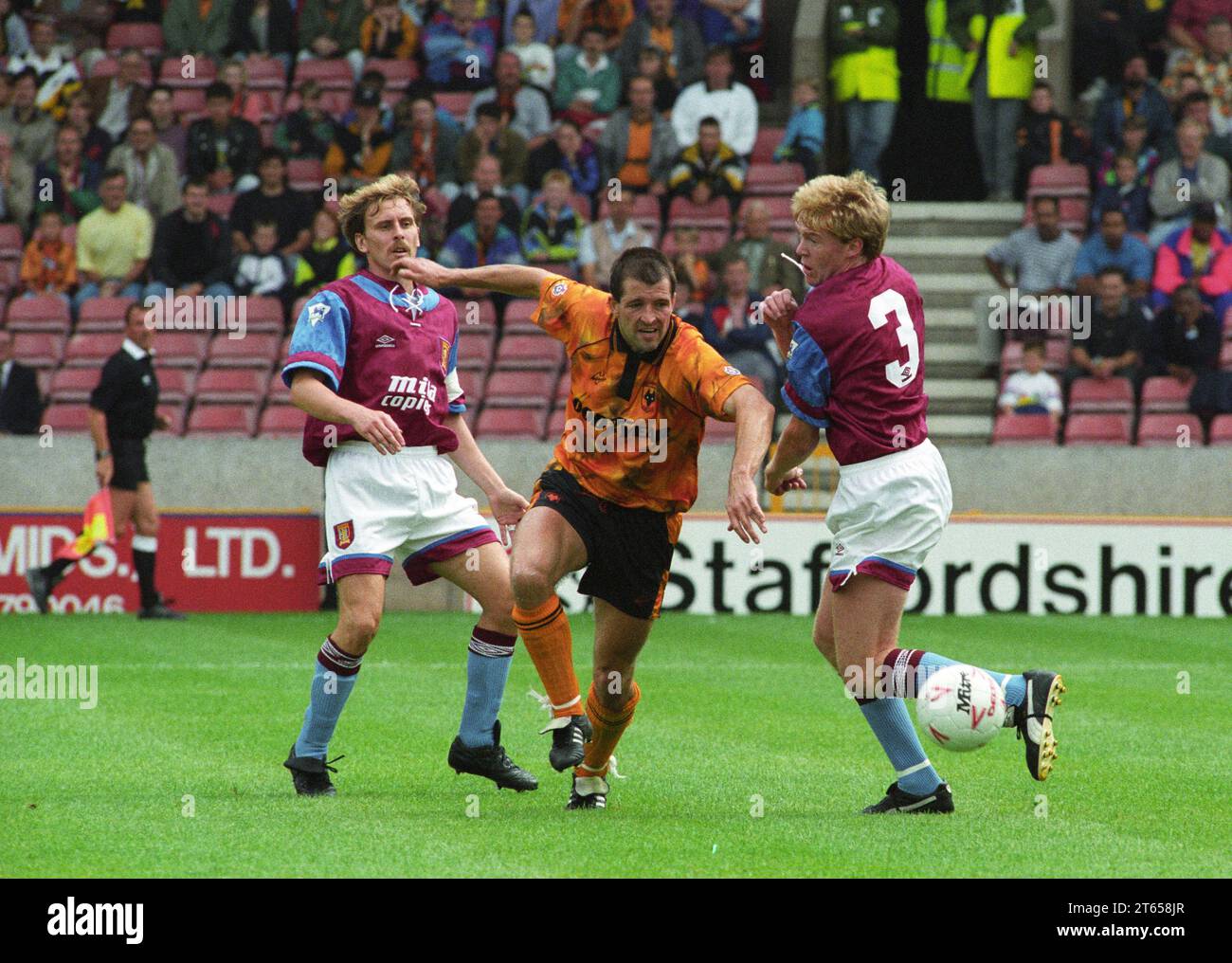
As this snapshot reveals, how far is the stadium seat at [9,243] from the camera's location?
19531mm

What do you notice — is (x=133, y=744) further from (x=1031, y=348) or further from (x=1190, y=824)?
(x=1031, y=348)

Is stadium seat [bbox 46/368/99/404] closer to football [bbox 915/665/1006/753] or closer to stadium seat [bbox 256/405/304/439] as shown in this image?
stadium seat [bbox 256/405/304/439]

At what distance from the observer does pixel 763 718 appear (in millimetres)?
9125

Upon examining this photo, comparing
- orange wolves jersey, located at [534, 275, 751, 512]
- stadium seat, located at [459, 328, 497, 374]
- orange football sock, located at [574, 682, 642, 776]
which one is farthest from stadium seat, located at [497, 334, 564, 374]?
orange football sock, located at [574, 682, 642, 776]

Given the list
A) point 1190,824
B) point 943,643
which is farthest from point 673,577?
point 1190,824

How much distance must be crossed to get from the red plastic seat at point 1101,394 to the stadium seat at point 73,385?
9.50 m

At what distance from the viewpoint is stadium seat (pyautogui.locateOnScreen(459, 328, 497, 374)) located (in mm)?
17781

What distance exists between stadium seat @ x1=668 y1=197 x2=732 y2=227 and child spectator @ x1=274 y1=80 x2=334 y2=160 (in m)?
3.78

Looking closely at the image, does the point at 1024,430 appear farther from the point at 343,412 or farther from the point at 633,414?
the point at 343,412

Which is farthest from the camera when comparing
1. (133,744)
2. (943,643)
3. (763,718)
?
(943,643)

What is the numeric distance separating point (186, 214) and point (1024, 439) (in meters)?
8.50

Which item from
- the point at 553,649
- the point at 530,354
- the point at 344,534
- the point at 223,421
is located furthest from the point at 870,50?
the point at 553,649

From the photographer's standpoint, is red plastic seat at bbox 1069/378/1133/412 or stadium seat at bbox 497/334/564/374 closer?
red plastic seat at bbox 1069/378/1133/412

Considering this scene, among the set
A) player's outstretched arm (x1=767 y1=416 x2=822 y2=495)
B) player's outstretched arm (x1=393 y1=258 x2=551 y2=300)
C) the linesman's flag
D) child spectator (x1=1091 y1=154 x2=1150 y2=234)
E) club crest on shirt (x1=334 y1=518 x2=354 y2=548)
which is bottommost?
the linesman's flag
